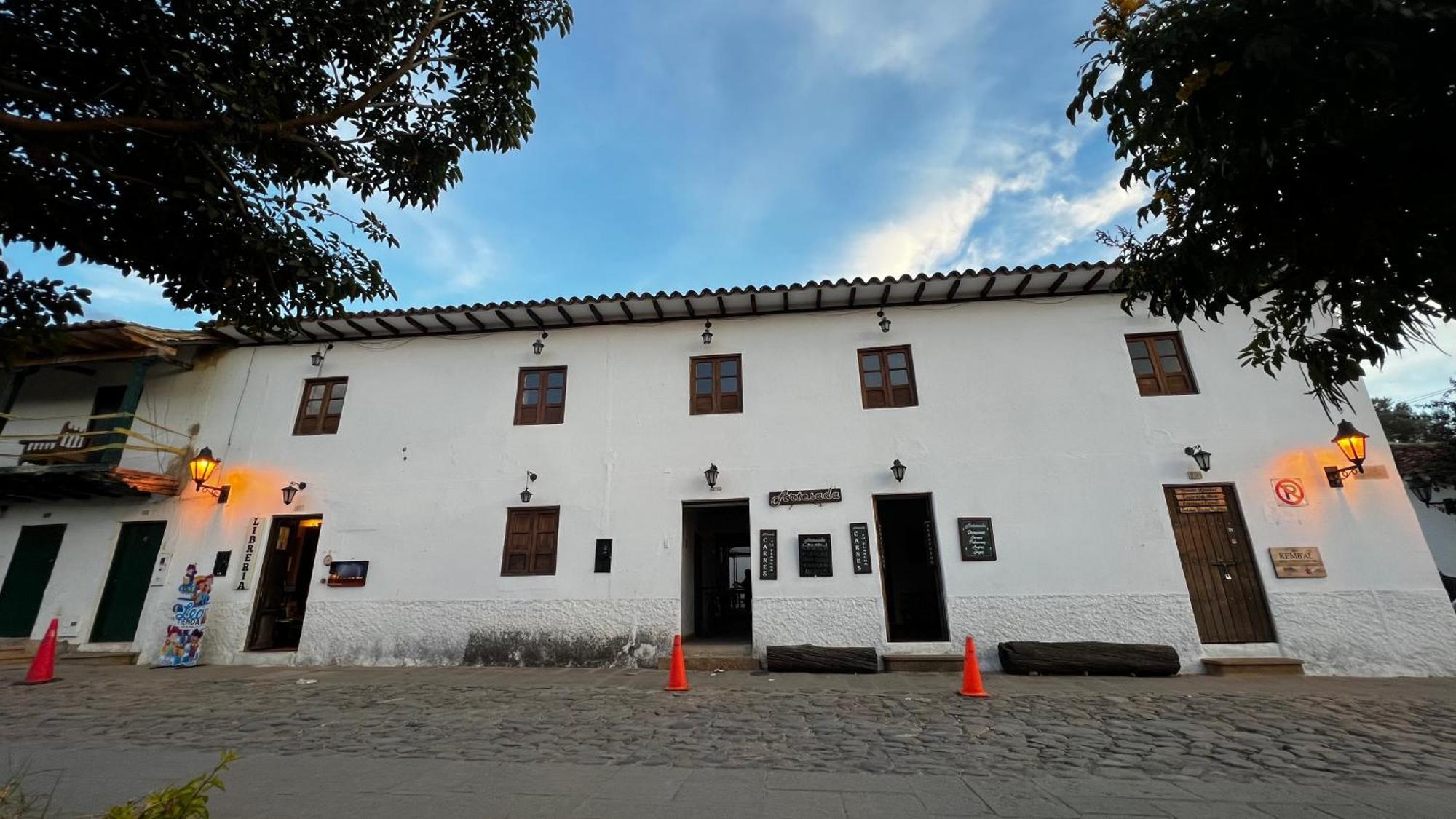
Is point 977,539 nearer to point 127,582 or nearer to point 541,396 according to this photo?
point 541,396

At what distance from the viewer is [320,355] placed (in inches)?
418

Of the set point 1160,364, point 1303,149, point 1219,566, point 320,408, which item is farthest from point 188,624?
point 1160,364

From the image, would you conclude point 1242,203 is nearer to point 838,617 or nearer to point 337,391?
point 838,617

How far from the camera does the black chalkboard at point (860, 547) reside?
847 cm

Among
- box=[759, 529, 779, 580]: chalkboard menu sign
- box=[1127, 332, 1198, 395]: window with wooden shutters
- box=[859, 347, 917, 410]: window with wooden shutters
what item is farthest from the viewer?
box=[859, 347, 917, 410]: window with wooden shutters

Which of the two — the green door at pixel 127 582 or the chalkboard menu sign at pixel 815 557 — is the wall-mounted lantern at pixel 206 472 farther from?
the chalkboard menu sign at pixel 815 557

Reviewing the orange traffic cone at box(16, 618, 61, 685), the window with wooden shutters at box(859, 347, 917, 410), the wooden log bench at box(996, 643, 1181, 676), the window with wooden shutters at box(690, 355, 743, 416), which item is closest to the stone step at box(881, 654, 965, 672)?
the wooden log bench at box(996, 643, 1181, 676)

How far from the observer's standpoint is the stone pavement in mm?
3342

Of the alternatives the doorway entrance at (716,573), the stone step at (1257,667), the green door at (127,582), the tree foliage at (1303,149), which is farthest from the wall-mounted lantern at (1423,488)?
the green door at (127,582)

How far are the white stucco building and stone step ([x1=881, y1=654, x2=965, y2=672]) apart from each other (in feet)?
0.61

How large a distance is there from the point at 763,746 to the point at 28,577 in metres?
13.9

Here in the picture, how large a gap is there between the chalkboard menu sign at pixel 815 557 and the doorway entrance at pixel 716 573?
779 mm

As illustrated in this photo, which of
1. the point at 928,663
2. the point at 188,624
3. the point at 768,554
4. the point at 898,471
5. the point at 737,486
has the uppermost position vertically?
the point at 898,471

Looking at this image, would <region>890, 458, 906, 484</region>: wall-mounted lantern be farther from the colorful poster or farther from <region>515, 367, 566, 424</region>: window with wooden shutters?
the colorful poster
